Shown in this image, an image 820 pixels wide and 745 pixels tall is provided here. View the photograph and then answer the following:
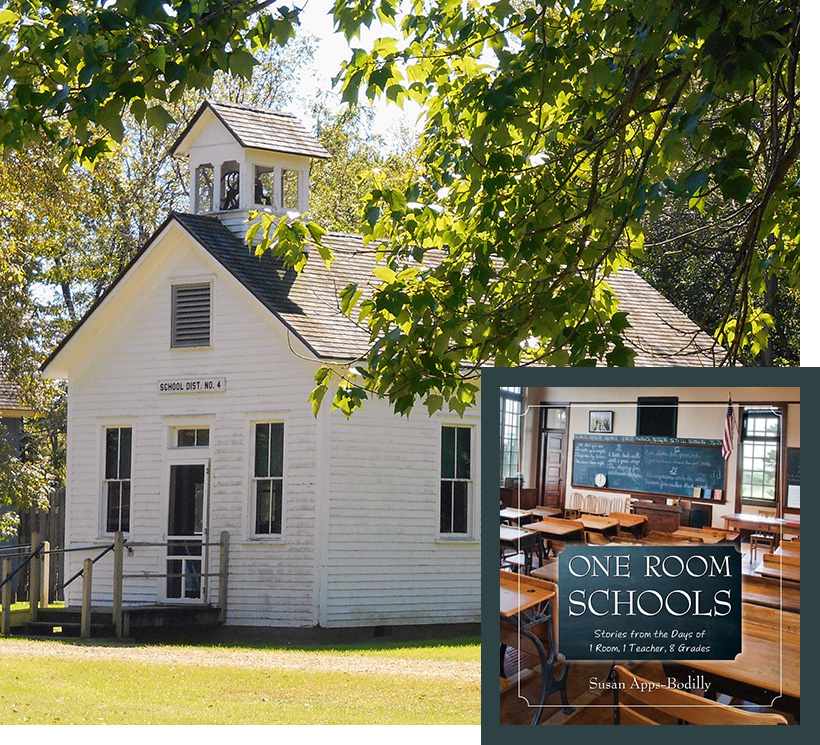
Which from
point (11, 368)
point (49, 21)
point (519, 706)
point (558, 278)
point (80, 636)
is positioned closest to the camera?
point (519, 706)

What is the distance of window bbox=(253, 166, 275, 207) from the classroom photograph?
9.18 meters

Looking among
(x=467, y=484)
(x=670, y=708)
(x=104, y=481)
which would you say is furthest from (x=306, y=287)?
(x=670, y=708)

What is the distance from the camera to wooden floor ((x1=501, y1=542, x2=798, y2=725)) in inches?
136

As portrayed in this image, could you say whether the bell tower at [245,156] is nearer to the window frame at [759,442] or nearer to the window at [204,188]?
the window at [204,188]

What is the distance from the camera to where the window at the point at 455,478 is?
11.6 metres

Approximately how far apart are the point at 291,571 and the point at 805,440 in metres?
7.91

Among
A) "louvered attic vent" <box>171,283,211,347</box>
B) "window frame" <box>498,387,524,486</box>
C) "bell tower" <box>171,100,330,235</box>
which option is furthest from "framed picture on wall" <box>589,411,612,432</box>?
"bell tower" <box>171,100,330,235</box>

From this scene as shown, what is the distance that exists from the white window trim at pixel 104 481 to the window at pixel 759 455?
29.4 feet

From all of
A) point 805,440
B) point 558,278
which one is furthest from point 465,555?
point 805,440

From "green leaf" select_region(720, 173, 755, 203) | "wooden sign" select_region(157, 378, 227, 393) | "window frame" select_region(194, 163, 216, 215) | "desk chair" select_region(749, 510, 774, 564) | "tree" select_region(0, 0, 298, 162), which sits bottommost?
"desk chair" select_region(749, 510, 774, 564)

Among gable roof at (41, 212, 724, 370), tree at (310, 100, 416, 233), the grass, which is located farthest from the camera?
tree at (310, 100, 416, 233)

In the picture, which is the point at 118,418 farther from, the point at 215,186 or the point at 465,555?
the point at 465,555

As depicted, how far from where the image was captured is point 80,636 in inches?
420

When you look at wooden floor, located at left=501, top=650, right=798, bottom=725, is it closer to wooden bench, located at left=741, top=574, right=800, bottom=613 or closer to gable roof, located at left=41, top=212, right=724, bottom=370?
wooden bench, located at left=741, top=574, right=800, bottom=613
